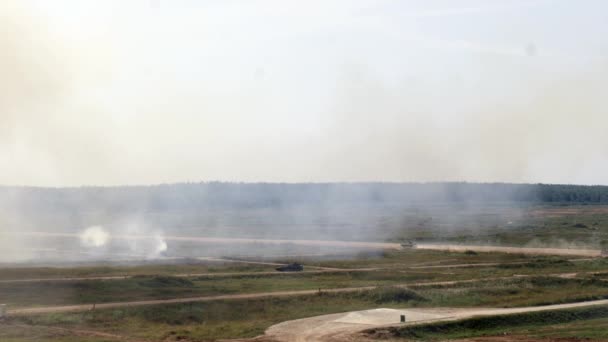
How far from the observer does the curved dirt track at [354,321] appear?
45.1m

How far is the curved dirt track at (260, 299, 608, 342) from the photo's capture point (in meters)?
45.1

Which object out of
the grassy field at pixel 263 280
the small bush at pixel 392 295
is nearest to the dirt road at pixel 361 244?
the grassy field at pixel 263 280

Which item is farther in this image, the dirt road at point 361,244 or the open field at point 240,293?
the dirt road at point 361,244

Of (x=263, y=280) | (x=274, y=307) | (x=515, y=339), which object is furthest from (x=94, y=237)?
(x=515, y=339)

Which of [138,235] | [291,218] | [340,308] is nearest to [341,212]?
[291,218]

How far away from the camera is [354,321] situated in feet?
161

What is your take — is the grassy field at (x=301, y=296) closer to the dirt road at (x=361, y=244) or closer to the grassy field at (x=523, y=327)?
the grassy field at (x=523, y=327)

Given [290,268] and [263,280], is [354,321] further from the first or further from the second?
[290,268]

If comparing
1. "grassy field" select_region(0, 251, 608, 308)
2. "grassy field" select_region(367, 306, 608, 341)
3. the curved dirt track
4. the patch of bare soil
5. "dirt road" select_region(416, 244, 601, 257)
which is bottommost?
the patch of bare soil

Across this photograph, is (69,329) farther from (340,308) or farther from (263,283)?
(263,283)

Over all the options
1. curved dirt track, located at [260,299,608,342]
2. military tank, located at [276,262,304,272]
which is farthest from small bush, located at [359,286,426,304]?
military tank, located at [276,262,304,272]

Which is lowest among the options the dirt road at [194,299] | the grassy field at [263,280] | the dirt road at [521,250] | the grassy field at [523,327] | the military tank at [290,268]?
the grassy field at [523,327]

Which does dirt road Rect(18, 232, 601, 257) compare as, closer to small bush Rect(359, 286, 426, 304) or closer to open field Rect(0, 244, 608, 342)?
open field Rect(0, 244, 608, 342)

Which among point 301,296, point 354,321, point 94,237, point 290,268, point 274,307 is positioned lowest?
point 354,321
